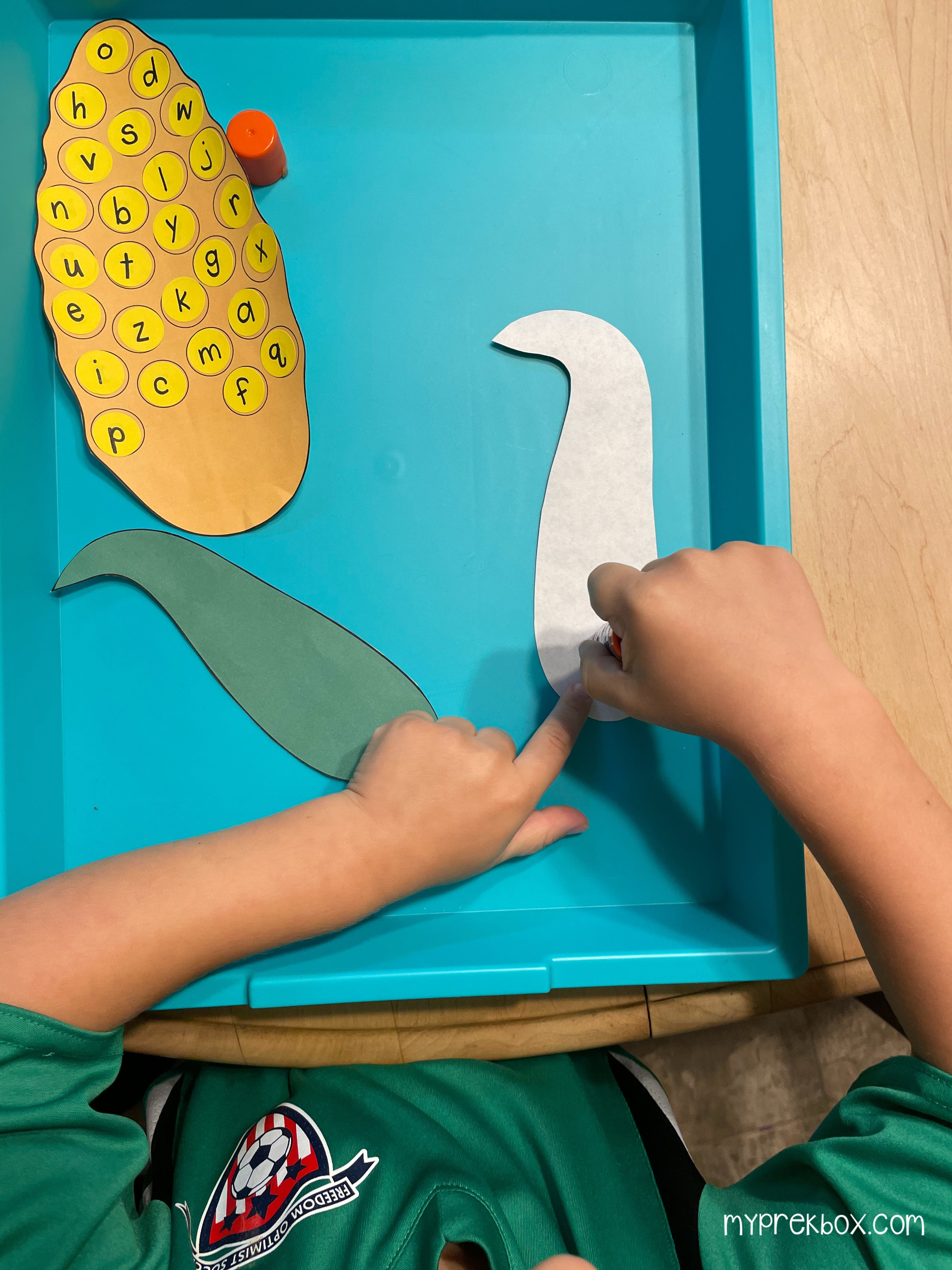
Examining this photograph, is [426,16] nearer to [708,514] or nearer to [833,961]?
[708,514]

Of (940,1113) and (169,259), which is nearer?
(940,1113)

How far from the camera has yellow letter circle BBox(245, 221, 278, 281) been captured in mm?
482

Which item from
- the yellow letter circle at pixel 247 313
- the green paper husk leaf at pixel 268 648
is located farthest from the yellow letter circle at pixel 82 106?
the green paper husk leaf at pixel 268 648

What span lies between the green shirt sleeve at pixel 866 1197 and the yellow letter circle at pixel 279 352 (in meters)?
0.48

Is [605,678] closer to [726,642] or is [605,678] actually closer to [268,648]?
[726,642]

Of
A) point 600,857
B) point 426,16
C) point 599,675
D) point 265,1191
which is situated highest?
point 426,16

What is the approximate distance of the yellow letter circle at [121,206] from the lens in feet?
1.55

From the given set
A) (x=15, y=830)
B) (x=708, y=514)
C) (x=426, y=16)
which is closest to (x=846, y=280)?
(x=708, y=514)

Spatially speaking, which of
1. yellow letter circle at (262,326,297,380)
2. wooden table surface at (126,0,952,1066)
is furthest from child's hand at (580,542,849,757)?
yellow letter circle at (262,326,297,380)

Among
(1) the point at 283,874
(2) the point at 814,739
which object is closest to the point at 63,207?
(1) the point at 283,874

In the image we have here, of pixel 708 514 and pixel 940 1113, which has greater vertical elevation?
pixel 708 514

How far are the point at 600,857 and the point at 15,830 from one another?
31cm

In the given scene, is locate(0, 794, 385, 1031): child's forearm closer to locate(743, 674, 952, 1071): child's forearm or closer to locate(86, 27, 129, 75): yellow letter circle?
locate(743, 674, 952, 1071): child's forearm

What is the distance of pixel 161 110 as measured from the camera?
472mm
